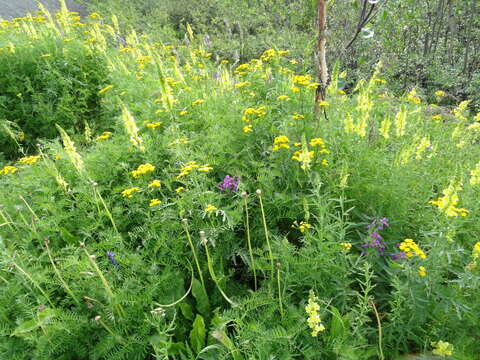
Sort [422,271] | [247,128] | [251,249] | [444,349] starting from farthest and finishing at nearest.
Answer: [247,128], [251,249], [422,271], [444,349]

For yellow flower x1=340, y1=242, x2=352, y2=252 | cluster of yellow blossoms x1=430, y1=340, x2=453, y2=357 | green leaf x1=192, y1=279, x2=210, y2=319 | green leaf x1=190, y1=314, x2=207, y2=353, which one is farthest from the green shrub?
cluster of yellow blossoms x1=430, y1=340, x2=453, y2=357

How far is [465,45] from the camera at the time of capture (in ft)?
21.3

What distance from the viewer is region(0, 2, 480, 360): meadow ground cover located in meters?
1.63

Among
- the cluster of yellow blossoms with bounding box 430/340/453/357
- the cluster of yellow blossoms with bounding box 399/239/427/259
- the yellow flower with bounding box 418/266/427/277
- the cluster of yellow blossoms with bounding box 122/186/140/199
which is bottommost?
the cluster of yellow blossoms with bounding box 430/340/453/357

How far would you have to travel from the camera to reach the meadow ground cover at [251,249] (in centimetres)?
163

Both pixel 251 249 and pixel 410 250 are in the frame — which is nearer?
pixel 410 250

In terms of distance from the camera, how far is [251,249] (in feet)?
6.55

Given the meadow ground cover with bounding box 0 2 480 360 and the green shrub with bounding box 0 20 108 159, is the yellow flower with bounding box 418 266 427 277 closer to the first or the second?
the meadow ground cover with bounding box 0 2 480 360

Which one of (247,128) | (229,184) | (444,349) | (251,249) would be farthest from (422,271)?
(247,128)

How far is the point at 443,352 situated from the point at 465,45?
7.06 meters

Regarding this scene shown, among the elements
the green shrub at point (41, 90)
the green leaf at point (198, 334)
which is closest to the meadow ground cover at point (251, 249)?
the green leaf at point (198, 334)

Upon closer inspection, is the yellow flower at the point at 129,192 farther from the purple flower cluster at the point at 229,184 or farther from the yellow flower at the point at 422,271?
the yellow flower at the point at 422,271

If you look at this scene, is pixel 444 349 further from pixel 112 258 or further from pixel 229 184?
pixel 112 258

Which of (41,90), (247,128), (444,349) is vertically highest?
(41,90)
